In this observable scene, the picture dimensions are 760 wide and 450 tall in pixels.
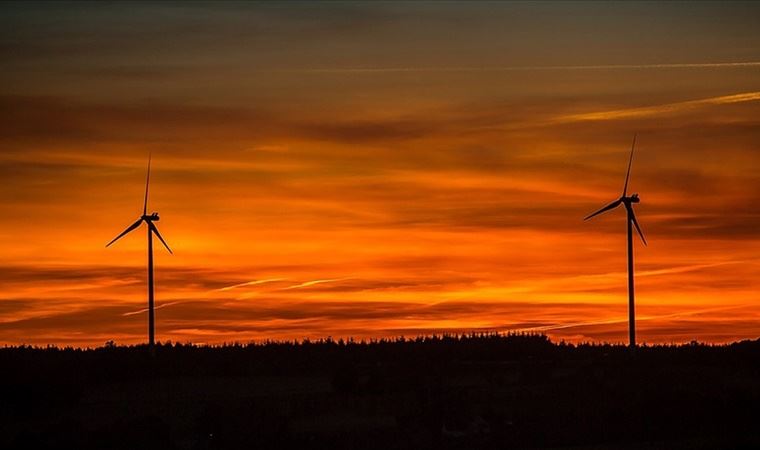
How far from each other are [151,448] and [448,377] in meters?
24.9

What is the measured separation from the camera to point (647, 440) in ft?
228

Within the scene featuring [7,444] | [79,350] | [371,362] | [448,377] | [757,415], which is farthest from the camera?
[79,350]

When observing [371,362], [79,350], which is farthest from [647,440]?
[79,350]

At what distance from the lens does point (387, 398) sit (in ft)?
264

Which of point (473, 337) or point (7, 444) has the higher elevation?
point (473, 337)

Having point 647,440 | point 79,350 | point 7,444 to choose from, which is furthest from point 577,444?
point 79,350

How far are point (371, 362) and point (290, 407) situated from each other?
24496mm

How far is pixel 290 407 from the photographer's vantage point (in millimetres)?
77875

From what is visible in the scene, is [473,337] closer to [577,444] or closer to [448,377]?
[448,377]

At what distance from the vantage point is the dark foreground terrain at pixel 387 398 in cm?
6969

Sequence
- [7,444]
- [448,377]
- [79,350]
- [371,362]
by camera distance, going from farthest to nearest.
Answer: [79,350], [371,362], [448,377], [7,444]

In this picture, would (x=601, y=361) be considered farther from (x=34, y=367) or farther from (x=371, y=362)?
(x=34, y=367)

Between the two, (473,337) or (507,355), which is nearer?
(507,355)

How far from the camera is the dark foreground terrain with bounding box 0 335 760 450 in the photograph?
69.7 metres
